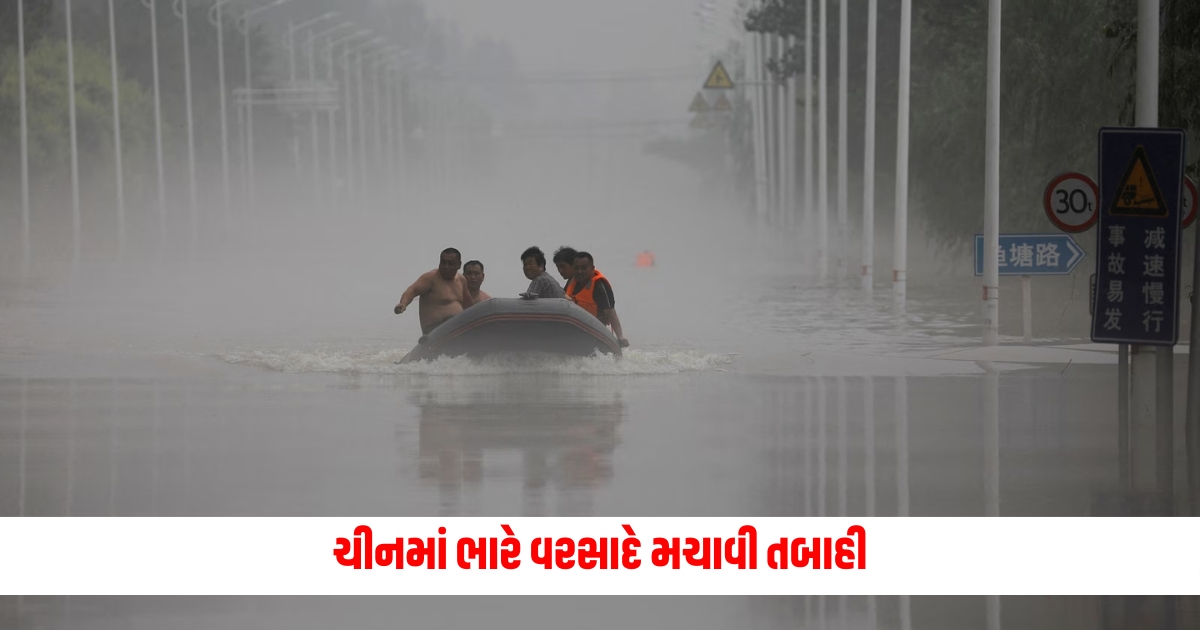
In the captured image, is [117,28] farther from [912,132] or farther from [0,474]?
[0,474]

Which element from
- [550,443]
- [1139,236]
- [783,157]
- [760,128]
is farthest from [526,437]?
[760,128]

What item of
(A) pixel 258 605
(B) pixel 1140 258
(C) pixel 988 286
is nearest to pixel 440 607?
(A) pixel 258 605

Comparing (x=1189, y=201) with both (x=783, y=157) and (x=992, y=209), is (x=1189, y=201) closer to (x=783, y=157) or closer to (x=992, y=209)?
(x=992, y=209)

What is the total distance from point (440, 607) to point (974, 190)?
42049mm

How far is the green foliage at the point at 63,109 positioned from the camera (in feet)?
309

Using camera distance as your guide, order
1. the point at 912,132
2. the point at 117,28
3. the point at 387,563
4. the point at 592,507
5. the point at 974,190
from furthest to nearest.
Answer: the point at 117,28 → the point at 912,132 → the point at 974,190 → the point at 592,507 → the point at 387,563

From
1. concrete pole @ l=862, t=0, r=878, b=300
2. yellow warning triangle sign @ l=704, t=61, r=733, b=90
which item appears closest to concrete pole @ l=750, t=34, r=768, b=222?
yellow warning triangle sign @ l=704, t=61, r=733, b=90

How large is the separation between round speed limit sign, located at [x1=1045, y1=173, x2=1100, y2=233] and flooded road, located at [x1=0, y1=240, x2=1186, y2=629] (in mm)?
1862

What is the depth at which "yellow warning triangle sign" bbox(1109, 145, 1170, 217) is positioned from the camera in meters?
19.0

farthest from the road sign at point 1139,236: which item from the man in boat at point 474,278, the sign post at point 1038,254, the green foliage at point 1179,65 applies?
the sign post at point 1038,254

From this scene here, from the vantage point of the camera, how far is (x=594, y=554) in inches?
503

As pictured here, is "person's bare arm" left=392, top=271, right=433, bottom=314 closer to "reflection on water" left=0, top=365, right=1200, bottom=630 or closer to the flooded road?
the flooded road

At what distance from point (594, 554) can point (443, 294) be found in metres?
15.0

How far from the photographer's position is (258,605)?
37.2 ft
